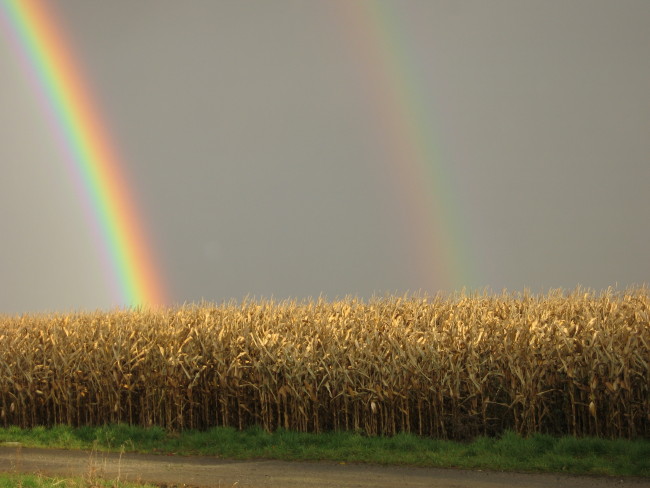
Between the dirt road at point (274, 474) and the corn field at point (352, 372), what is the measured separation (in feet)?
9.78

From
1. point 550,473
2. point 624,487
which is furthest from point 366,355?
point 624,487

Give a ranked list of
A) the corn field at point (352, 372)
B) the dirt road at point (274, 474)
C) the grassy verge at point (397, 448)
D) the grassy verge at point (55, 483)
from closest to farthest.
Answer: the grassy verge at point (55, 483) → the dirt road at point (274, 474) → the grassy verge at point (397, 448) → the corn field at point (352, 372)

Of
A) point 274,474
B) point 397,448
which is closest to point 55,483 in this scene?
point 274,474

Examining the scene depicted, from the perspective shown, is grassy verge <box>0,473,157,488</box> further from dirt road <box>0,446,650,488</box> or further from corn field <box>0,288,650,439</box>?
corn field <box>0,288,650,439</box>

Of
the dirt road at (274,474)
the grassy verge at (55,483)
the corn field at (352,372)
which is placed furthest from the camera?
the corn field at (352,372)

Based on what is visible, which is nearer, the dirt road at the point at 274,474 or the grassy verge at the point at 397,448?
the dirt road at the point at 274,474

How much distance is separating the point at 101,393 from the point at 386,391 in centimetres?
946

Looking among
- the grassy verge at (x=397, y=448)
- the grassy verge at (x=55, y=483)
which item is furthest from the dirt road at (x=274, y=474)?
the grassy verge at (x=397, y=448)

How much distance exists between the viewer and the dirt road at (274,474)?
14773 mm

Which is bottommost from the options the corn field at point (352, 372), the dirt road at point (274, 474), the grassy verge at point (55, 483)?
the dirt road at point (274, 474)

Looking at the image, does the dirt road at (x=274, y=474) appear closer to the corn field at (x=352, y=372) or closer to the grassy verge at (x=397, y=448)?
the grassy verge at (x=397, y=448)

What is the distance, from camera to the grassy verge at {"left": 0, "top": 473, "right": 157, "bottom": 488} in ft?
43.3

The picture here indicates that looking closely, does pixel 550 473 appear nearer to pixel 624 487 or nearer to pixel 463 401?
pixel 624 487

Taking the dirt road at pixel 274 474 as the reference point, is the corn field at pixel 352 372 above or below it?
above
